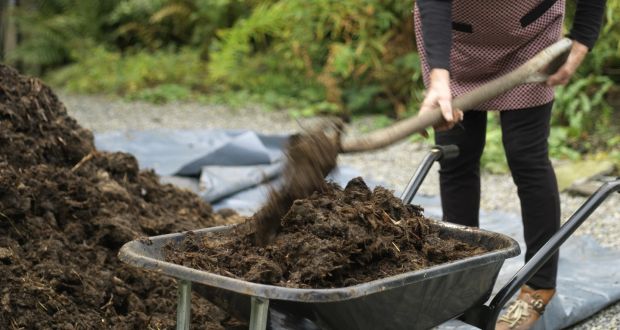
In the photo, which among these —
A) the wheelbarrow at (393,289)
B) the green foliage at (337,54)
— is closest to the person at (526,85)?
the wheelbarrow at (393,289)

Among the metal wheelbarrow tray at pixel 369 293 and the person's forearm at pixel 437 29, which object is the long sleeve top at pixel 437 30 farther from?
the metal wheelbarrow tray at pixel 369 293

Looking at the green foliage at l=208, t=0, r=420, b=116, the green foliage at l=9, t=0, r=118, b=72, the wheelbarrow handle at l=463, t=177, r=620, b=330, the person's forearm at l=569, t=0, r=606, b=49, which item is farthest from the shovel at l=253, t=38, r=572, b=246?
the green foliage at l=9, t=0, r=118, b=72

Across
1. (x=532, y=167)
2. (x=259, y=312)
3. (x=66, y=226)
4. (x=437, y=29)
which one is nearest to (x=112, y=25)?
(x=66, y=226)

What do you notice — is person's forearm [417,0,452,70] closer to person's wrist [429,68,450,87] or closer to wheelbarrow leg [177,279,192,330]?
person's wrist [429,68,450,87]

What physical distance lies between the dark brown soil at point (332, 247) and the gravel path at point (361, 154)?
1.28 meters

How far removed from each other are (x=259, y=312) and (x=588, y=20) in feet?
5.30

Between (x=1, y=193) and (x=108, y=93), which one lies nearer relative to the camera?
(x=1, y=193)

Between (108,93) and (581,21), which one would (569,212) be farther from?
(108,93)

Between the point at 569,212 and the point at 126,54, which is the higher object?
the point at 126,54

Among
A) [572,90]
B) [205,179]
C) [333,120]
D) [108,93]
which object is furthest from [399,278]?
[108,93]

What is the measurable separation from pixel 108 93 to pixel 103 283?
6650 mm

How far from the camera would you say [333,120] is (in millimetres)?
2154

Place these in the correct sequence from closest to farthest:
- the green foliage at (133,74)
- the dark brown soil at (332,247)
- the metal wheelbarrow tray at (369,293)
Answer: the metal wheelbarrow tray at (369,293) < the dark brown soil at (332,247) < the green foliage at (133,74)

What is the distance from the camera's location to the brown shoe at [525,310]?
107 inches
